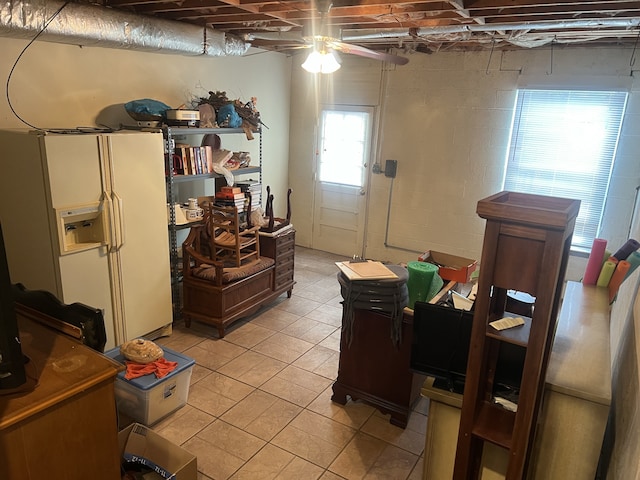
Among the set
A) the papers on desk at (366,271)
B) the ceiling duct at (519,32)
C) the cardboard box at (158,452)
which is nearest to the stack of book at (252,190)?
the ceiling duct at (519,32)

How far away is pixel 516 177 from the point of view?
4.82 meters

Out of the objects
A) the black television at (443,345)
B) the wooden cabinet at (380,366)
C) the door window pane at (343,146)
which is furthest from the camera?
the door window pane at (343,146)

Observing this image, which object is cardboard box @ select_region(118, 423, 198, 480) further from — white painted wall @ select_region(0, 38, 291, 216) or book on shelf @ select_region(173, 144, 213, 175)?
book on shelf @ select_region(173, 144, 213, 175)

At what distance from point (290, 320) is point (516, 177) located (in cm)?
278

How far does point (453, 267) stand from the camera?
323cm

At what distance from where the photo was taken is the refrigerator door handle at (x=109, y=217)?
3.13 metres

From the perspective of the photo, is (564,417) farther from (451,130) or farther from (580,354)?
(451,130)

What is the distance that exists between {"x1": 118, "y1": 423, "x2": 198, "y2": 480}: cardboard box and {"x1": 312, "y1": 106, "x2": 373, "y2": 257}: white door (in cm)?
404

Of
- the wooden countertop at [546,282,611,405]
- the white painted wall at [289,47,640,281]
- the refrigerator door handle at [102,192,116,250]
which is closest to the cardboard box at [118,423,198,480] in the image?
the refrigerator door handle at [102,192,116,250]

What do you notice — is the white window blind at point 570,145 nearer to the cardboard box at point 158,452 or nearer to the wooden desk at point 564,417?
the wooden desk at point 564,417

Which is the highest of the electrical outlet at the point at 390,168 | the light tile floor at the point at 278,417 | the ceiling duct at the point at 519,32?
the ceiling duct at the point at 519,32

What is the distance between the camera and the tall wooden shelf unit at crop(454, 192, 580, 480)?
1.47 meters

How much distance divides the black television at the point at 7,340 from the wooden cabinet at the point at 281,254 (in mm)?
3040

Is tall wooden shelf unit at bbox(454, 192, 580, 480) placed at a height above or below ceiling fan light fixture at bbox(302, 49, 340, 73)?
below
